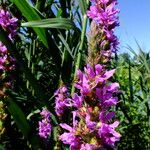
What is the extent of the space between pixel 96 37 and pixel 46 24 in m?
0.30

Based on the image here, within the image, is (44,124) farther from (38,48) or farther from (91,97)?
(91,97)

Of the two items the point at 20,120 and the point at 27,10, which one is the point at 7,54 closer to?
the point at 27,10

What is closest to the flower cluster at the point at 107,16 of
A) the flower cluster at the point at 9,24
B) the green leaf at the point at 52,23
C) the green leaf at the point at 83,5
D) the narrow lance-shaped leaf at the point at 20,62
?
the green leaf at the point at 83,5

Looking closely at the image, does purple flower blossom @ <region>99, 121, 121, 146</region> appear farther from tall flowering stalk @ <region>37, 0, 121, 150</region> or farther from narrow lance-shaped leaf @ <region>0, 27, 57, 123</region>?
narrow lance-shaped leaf @ <region>0, 27, 57, 123</region>

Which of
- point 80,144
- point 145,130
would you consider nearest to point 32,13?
point 80,144

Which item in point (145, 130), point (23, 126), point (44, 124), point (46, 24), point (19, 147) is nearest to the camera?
point (23, 126)

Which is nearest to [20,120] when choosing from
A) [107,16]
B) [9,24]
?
[107,16]

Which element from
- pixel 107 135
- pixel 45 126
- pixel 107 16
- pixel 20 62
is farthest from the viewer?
pixel 45 126

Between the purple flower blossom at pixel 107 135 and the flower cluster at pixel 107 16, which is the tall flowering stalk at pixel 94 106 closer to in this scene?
the purple flower blossom at pixel 107 135

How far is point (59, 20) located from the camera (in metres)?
1.31

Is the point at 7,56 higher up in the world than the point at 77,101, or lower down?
higher up

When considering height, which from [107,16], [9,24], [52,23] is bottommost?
[52,23]

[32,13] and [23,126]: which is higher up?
[32,13]

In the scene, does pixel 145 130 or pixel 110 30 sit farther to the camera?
pixel 145 130
